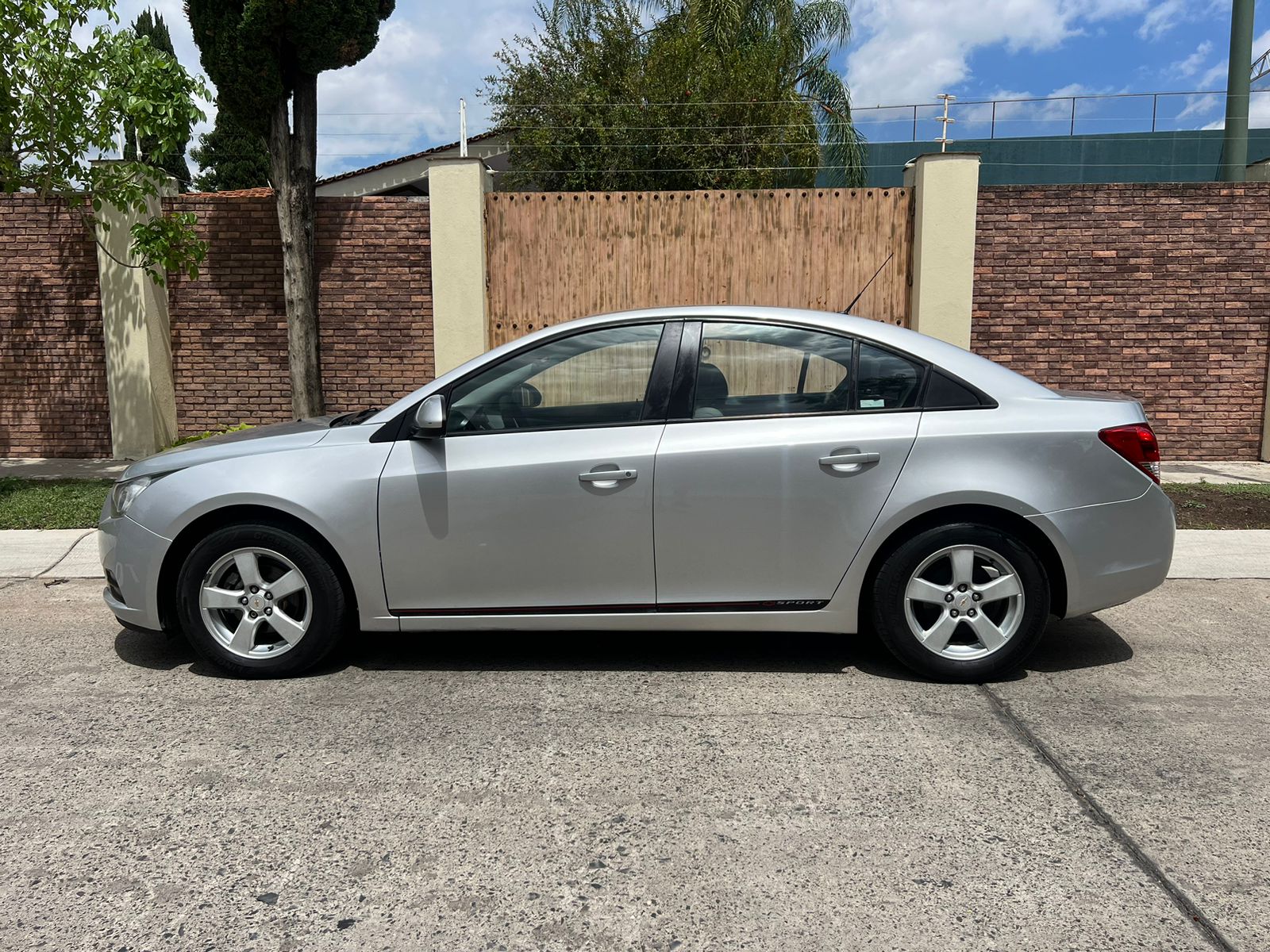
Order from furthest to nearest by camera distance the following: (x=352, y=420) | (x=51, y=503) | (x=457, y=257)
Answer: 1. (x=457, y=257)
2. (x=51, y=503)
3. (x=352, y=420)

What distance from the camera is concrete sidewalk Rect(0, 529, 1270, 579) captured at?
6.71 m

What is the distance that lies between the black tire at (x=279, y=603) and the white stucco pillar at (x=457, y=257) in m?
5.92

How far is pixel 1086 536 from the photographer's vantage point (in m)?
4.41

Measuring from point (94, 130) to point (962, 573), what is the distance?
8514 mm

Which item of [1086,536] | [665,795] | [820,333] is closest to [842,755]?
[665,795]

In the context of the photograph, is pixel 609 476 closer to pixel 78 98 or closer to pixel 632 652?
pixel 632 652

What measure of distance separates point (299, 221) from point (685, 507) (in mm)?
7235

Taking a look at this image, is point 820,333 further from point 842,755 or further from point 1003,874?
point 1003,874

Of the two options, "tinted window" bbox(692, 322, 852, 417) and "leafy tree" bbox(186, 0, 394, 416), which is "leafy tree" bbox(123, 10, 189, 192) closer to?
"leafy tree" bbox(186, 0, 394, 416)

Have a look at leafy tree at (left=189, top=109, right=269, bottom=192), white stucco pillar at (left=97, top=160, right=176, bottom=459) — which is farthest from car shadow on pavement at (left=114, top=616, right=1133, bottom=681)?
leafy tree at (left=189, top=109, right=269, bottom=192)

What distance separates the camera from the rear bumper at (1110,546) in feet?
14.4

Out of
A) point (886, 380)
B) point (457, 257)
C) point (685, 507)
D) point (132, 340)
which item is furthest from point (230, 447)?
point (132, 340)

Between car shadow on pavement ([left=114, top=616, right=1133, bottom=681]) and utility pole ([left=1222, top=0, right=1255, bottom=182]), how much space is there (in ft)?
33.3

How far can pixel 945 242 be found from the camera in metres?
10.2
